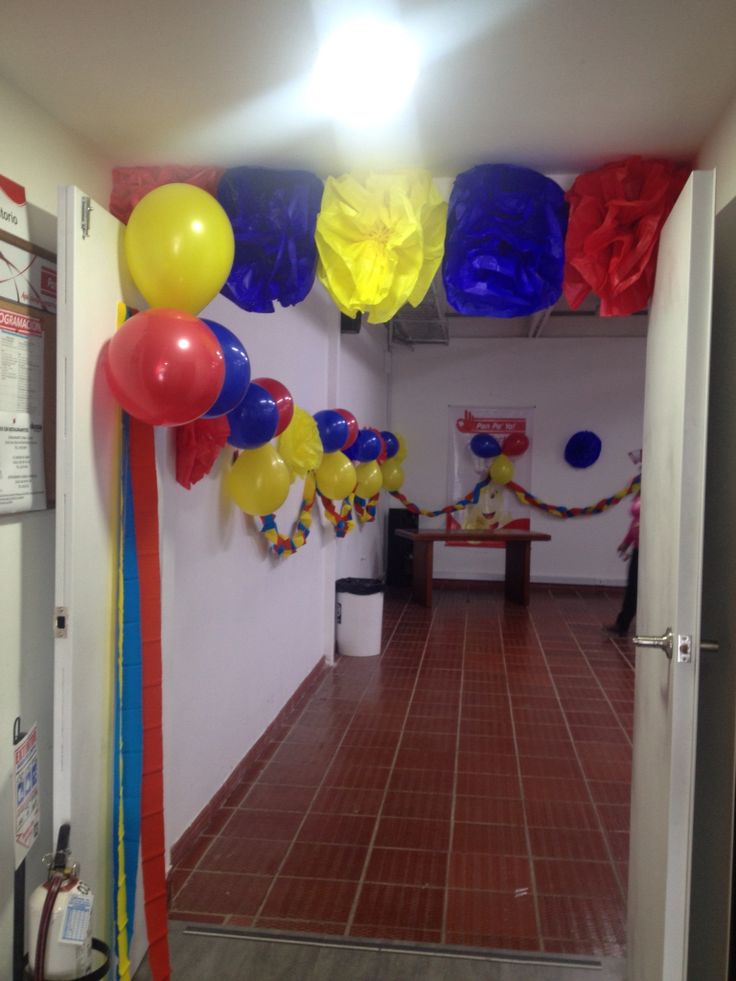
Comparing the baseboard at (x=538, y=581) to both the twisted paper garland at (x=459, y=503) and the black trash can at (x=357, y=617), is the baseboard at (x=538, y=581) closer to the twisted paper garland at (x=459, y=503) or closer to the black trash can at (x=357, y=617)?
the twisted paper garland at (x=459, y=503)

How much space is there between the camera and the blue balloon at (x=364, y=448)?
4.98 meters

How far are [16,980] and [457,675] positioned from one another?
12.0ft

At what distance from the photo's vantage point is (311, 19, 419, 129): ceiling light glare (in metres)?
1.52

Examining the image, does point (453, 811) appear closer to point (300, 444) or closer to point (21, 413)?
point (300, 444)

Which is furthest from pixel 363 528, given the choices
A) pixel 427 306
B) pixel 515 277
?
pixel 515 277

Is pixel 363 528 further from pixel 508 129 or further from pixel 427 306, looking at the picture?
pixel 508 129

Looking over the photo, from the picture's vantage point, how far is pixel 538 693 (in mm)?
4785

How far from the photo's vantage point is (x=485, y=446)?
27.1 feet

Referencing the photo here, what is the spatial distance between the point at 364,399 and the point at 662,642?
17.4 ft

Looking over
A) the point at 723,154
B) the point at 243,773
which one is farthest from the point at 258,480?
the point at 723,154

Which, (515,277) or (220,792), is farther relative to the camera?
(220,792)

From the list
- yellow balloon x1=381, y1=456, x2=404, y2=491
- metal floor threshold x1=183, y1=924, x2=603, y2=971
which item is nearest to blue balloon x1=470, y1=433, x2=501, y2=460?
yellow balloon x1=381, y1=456, x2=404, y2=491

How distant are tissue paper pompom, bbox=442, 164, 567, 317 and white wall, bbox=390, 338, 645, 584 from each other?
21.1 ft

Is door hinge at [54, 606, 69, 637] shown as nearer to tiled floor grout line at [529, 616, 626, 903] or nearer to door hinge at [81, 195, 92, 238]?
door hinge at [81, 195, 92, 238]
